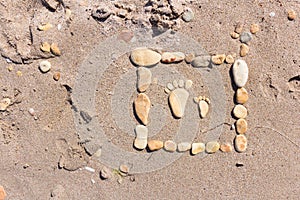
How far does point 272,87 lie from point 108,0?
1.20m

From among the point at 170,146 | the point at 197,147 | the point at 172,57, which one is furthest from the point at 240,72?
the point at 170,146

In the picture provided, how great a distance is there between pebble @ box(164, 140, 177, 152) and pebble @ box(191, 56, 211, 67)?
531 millimetres

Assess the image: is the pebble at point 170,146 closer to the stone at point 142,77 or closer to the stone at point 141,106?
the stone at point 141,106

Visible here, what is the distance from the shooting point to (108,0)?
101 inches

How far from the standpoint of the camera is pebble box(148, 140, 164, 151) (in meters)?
2.59

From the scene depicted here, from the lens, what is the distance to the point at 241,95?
2.56 meters

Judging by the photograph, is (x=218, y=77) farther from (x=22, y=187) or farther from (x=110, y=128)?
(x=22, y=187)

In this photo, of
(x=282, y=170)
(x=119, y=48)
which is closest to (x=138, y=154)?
(x=119, y=48)

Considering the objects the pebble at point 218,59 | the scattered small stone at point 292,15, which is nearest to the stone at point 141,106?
the pebble at point 218,59

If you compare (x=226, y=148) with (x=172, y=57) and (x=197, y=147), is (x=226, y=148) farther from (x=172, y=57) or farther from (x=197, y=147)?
(x=172, y=57)

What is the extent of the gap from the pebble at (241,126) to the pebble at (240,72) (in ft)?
0.77

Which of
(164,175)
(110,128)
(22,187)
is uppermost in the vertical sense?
(110,128)

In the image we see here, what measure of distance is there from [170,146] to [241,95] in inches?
22.3

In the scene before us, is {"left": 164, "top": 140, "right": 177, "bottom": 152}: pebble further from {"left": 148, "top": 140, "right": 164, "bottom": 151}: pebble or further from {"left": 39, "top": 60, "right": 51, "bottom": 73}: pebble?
{"left": 39, "top": 60, "right": 51, "bottom": 73}: pebble
